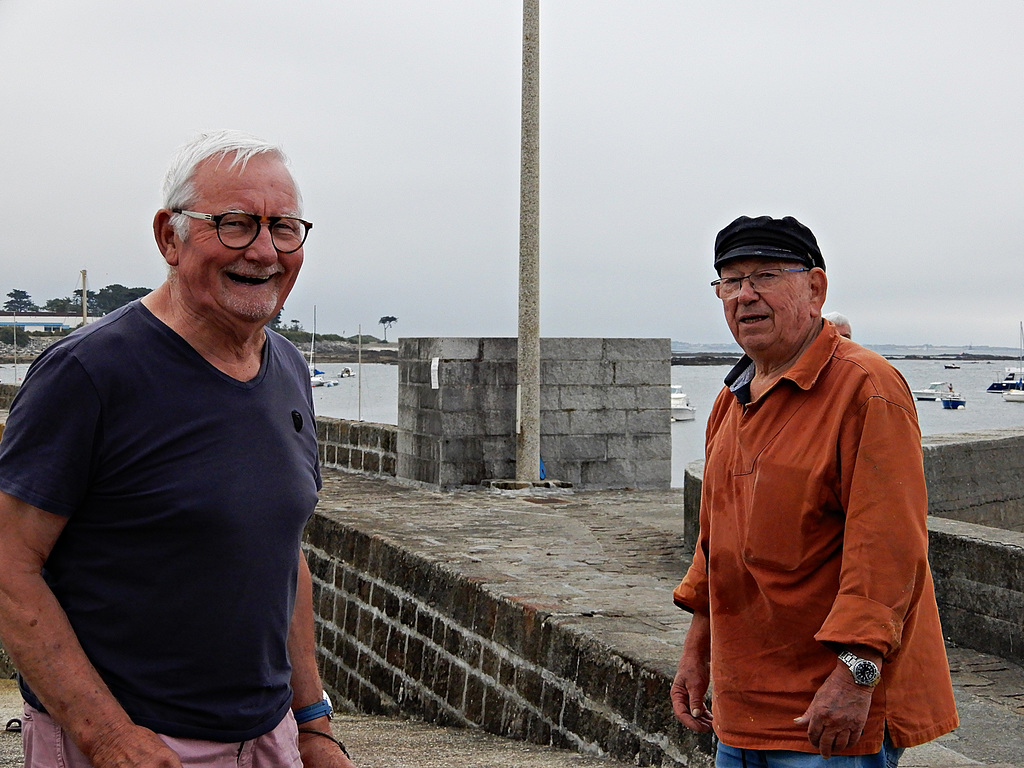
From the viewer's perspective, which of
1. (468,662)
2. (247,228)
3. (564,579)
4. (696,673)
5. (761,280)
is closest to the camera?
(247,228)

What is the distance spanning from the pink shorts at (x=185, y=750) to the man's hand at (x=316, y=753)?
265 mm

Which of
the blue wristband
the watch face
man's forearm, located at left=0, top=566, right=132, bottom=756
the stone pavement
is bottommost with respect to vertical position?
the stone pavement

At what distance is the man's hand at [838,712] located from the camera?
2523 millimetres

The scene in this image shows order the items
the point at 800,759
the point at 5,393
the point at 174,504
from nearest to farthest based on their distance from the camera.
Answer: the point at 174,504 → the point at 800,759 → the point at 5,393

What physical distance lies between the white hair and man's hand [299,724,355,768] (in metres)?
1.17

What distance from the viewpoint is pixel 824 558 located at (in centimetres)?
268

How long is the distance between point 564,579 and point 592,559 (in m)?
0.90

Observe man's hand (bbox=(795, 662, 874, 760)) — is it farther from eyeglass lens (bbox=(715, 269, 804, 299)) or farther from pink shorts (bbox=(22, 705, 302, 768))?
pink shorts (bbox=(22, 705, 302, 768))

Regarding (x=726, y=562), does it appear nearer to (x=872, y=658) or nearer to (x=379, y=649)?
(x=872, y=658)

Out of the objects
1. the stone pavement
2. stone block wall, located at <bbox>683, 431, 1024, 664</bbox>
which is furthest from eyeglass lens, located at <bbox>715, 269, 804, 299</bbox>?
stone block wall, located at <bbox>683, 431, 1024, 664</bbox>

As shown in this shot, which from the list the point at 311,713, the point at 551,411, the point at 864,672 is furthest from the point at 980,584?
the point at 551,411

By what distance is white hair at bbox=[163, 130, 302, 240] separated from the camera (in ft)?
7.79

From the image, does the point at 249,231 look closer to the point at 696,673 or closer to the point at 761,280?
the point at 761,280

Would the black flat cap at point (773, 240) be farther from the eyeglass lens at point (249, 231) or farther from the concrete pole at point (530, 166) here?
the concrete pole at point (530, 166)
